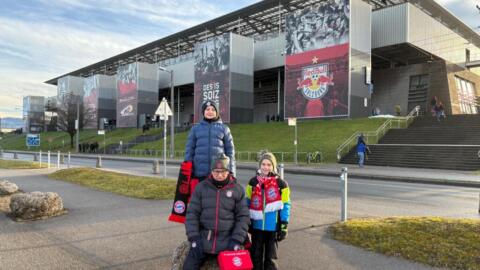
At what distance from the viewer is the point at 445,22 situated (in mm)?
50062

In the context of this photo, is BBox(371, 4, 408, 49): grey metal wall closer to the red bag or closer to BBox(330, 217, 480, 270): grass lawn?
BBox(330, 217, 480, 270): grass lawn

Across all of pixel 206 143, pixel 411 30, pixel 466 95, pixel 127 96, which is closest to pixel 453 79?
pixel 466 95

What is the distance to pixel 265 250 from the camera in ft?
14.1

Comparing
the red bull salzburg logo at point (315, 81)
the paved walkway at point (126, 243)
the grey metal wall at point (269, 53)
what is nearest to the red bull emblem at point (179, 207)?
the paved walkway at point (126, 243)

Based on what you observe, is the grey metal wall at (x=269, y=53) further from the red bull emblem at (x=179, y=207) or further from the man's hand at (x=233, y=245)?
the man's hand at (x=233, y=245)

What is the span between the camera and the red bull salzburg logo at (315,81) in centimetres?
3712

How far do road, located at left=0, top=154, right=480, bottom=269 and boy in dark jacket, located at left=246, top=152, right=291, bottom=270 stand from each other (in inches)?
23.7

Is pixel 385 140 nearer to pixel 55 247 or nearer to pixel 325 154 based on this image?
pixel 325 154

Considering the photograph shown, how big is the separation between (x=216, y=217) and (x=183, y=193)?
1.07 m

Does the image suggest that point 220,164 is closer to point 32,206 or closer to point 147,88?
point 32,206

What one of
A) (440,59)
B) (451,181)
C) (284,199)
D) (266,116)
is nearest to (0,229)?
(284,199)

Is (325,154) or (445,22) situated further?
(445,22)

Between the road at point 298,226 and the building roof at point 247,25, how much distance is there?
37.1 m

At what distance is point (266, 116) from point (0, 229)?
5309cm
